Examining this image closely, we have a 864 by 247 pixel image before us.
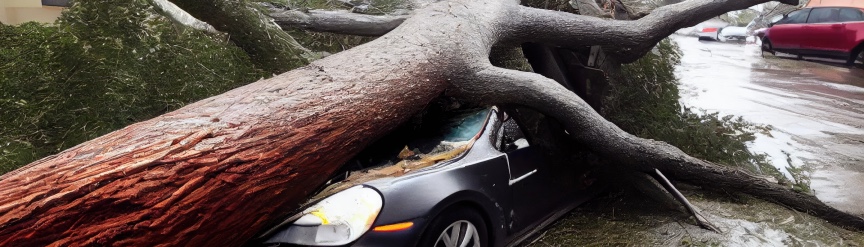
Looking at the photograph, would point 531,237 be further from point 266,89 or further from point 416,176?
point 266,89

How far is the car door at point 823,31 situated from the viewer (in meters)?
11.8

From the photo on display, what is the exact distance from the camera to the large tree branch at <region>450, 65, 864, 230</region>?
343 cm

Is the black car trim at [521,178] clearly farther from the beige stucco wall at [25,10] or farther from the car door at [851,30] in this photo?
the car door at [851,30]

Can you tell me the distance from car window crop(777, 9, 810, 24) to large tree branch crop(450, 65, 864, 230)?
10684 millimetres

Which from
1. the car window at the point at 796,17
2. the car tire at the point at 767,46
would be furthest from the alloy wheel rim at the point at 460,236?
the car tire at the point at 767,46

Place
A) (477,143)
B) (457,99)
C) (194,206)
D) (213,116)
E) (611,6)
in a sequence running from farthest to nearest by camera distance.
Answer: (611,6) < (457,99) < (477,143) < (213,116) < (194,206)

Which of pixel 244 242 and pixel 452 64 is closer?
pixel 244 242

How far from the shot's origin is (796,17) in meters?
13.4

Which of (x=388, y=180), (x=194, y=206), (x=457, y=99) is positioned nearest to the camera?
(x=194, y=206)

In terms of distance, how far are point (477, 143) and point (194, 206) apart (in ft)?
4.90

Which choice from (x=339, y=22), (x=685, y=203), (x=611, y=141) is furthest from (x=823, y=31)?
(x=339, y=22)

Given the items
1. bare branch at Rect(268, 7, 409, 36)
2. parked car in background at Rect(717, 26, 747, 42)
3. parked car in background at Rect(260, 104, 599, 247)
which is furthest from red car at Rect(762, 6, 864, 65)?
bare branch at Rect(268, 7, 409, 36)

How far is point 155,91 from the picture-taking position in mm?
3402

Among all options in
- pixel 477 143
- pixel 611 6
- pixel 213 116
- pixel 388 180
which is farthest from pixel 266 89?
pixel 611 6
